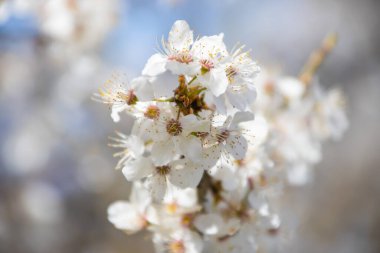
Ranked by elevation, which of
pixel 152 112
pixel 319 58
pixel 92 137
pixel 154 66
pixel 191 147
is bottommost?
pixel 191 147

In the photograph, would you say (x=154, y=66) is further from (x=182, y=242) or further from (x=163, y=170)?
(x=182, y=242)

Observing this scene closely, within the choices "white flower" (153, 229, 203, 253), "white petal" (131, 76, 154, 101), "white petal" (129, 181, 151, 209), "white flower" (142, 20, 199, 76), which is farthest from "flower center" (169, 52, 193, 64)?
"white flower" (153, 229, 203, 253)

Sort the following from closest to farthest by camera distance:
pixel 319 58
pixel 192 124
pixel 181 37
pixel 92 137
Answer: pixel 192 124
pixel 181 37
pixel 319 58
pixel 92 137

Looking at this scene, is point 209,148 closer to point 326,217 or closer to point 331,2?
point 326,217

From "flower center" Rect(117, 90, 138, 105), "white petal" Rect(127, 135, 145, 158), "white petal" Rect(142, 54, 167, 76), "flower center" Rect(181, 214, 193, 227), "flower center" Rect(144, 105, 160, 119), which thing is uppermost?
"white petal" Rect(142, 54, 167, 76)

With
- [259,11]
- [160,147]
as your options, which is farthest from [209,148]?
[259,11]

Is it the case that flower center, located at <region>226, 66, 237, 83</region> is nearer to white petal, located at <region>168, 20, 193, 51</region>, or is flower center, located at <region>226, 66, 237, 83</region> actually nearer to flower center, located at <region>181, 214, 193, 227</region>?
white petal, located at <region>168, 20, 193, 51</region>

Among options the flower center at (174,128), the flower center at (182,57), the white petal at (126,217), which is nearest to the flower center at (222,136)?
the flower center at (174,128)

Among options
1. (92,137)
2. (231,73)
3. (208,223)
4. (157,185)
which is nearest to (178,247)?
(208,223)
